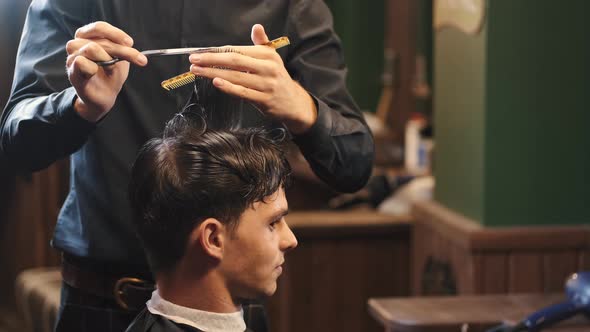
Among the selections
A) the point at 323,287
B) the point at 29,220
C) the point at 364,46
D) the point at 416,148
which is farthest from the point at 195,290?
the point at 364,46

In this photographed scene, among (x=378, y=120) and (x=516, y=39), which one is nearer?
(x=516, y=39)

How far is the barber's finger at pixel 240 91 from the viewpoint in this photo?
4.77ft

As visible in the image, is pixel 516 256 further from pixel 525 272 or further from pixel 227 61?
pixel 227 61

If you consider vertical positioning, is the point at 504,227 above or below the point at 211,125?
below

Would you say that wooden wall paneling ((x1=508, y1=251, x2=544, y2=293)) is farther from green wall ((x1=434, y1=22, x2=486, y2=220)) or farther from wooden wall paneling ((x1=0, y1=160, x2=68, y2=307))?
wooden wall paneling ((x1=0, y1=160, x2=68, y2=307))

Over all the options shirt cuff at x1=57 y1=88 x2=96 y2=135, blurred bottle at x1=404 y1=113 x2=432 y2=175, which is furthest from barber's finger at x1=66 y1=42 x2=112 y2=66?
blurred bottle at x1=404 y1=113 x2=432 y2=175

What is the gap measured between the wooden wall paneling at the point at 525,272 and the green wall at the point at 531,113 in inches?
4.3

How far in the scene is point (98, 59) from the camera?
1.47 meters

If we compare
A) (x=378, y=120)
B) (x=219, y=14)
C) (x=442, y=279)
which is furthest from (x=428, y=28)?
(x=219, y=14)

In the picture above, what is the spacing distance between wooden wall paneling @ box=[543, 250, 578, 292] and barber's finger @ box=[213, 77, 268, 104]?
2000mm

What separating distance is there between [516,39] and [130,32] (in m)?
1.69

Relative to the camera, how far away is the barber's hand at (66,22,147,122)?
146 cm

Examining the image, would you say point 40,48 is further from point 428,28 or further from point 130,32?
point 428,28

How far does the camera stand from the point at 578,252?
3283mm
